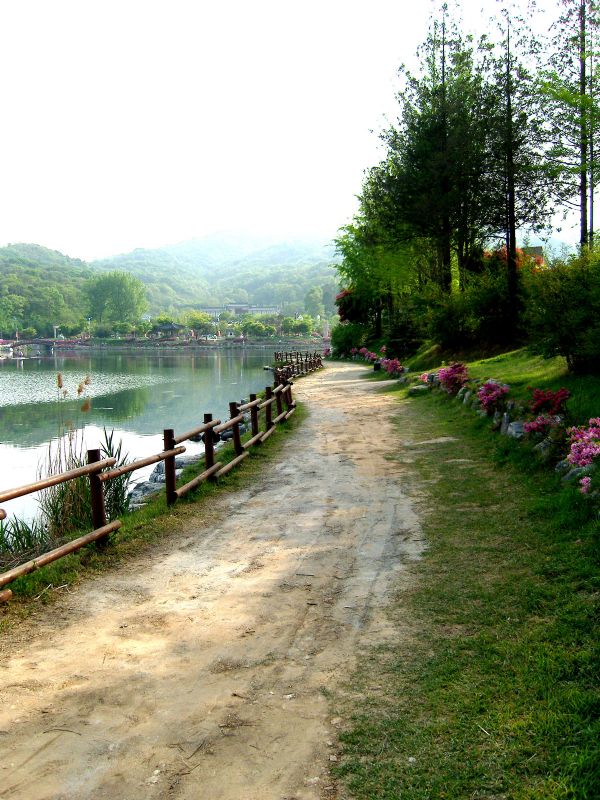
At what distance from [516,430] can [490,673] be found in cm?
647

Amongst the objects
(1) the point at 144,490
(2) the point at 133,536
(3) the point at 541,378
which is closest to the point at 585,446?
(2) the point at 133,536

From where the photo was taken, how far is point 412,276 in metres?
36.3

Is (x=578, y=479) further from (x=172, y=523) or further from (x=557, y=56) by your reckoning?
(x=557, y=56)

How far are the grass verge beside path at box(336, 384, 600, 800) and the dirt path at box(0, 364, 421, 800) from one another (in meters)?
0.24

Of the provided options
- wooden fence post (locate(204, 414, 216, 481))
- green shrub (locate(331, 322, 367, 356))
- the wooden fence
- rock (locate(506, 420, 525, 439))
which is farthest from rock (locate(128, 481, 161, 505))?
green shrub (locate(331, 322, 367, 356))

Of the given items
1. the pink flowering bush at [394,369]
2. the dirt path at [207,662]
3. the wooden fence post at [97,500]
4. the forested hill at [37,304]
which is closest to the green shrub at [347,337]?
the pink flowering bush at [394,369]

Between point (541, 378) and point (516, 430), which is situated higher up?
point (541, 378)

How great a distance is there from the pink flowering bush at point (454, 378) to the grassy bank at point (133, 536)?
20.8 feet

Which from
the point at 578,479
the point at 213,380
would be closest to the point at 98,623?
the point at 578,479

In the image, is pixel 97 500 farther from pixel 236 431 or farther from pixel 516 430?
pixel 516 430

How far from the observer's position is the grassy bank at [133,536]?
5.43m

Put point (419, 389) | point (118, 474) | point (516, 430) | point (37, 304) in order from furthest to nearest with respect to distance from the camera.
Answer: point (37, 304) < point (419, 389) < point (516, 430) < point (118, 474)

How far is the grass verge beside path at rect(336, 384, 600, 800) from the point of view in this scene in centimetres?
310

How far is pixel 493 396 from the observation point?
1183 cm
